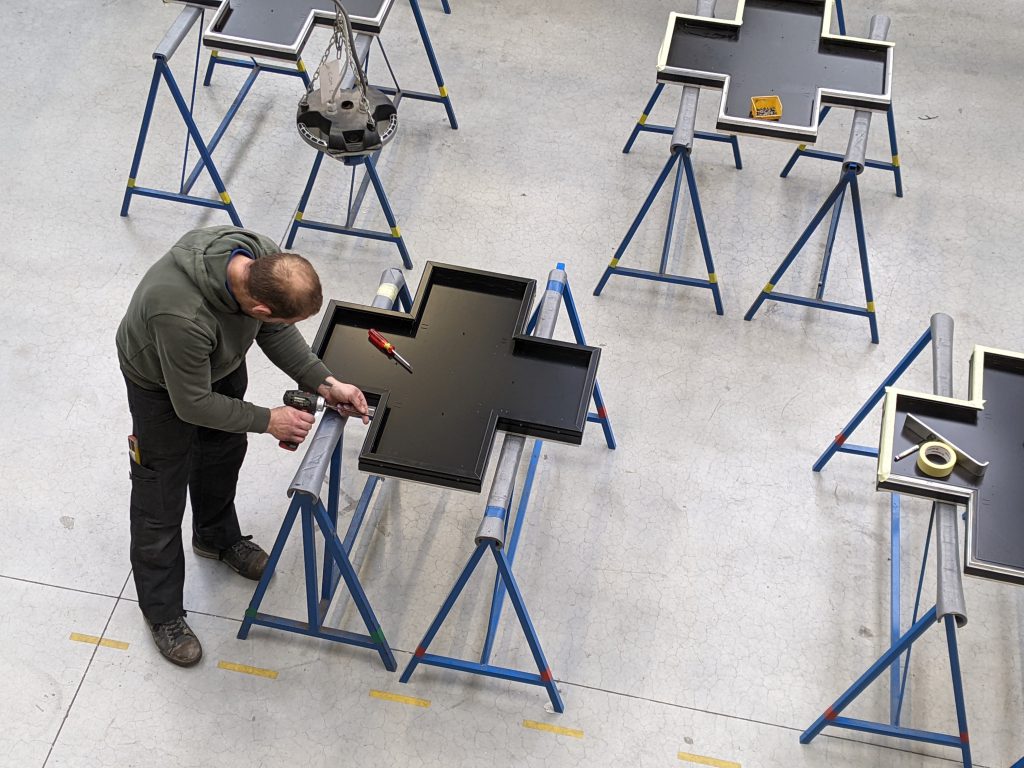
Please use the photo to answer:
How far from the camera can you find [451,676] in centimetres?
353

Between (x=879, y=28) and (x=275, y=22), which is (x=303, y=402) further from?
(x=879, y=28)

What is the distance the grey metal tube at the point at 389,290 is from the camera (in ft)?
11.2

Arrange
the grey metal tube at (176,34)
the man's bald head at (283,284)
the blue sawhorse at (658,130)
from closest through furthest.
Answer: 1. the man's bald head at (283,284)
2. the grey metal tube at (176,34)
3. the blue sawhorse at (658,130)

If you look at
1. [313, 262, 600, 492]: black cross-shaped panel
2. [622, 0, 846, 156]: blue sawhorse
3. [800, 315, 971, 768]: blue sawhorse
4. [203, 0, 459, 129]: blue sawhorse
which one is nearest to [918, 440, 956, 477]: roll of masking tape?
[800, 315, 971, 768]: blue sawhorse

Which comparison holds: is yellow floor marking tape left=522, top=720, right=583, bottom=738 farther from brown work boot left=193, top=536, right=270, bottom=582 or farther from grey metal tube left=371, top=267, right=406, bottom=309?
grey metal tube left=371, top=267, right=406, bottom=309

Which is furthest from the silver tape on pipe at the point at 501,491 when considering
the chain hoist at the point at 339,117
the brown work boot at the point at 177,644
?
the chain hoist at the point at 339,117

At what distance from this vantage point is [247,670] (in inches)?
138

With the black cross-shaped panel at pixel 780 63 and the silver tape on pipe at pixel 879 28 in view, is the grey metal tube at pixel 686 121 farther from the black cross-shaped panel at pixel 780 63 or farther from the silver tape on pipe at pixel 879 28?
the silver tape on pipe at pixel 879 28

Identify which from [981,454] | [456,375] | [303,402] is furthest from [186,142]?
[981,454]

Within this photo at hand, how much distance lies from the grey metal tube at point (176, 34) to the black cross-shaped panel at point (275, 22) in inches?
2.9

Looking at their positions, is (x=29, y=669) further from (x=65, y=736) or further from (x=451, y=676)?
(x=451, y=676)

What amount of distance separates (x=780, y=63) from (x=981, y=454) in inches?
75.4

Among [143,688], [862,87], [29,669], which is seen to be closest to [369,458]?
[143,688]

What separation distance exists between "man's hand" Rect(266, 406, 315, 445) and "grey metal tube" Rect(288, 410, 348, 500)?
53 mm
